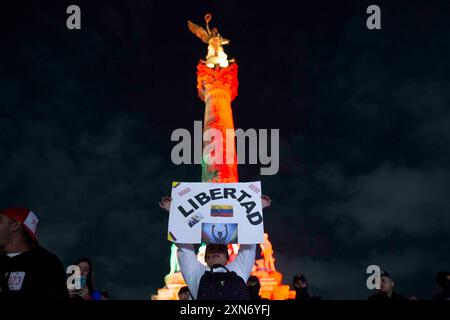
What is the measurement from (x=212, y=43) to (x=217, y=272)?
41436mm

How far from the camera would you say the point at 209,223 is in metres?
6.79

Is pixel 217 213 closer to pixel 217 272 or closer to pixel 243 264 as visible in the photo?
pixel 243 264

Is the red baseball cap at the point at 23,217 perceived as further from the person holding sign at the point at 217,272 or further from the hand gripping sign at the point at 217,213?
the hand gripping sign at the point at 217,213

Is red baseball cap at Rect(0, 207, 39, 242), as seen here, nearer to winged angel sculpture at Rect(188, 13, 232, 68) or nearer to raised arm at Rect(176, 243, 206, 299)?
raised arm at Rect(176, 243, 206, 299)

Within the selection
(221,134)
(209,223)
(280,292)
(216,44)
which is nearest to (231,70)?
(216,44)

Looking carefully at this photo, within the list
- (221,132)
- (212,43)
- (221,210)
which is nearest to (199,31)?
(212,43)

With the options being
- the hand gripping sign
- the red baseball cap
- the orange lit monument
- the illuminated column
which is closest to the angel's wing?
the orange lit monument

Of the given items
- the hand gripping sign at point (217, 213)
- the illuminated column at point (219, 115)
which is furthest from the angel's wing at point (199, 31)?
the hand gripping sign at point (217, 213)

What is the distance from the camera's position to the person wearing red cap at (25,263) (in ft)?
13.6

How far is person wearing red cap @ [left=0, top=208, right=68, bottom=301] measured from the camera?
4141 millimetres
